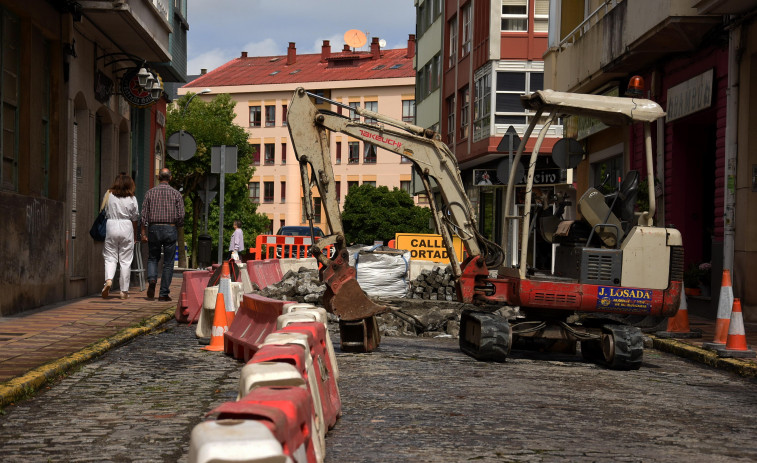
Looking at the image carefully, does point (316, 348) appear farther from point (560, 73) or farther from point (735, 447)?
point (560, 73)

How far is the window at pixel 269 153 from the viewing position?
281 feet

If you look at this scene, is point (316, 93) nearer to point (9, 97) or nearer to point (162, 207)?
point (162, 207)

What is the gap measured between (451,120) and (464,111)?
2491 mm

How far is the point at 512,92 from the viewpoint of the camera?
3641 centimetres

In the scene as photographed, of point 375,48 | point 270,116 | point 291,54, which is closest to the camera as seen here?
point 375,48

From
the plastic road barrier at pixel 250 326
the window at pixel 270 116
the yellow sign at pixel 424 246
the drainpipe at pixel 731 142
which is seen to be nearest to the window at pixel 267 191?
the window at pixel 270 116

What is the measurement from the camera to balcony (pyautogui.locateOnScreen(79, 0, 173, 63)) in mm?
16969

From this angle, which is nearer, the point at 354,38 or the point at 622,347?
the point at 622,347

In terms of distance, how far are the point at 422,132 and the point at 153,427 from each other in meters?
6.82

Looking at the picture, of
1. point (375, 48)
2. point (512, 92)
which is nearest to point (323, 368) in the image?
point (512, 92)


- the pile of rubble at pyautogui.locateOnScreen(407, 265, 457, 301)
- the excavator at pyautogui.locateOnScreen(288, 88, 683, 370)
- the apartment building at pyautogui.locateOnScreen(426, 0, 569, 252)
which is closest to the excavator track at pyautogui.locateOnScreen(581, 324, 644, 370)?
the excavator at pyautogui.locateOnScreen(288, 88, 683, 370)

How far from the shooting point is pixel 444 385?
332 inches

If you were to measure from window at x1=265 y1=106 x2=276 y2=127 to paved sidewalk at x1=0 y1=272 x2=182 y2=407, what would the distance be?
6835 centimetres

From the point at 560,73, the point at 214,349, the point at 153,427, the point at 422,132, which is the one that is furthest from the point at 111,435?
the point at 560,73
